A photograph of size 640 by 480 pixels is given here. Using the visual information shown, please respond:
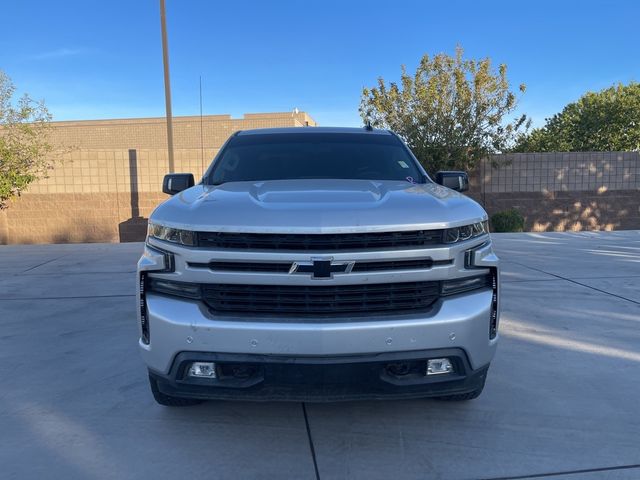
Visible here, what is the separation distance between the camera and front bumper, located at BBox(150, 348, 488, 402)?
8.25 ft

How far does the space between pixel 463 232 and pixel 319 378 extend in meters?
1.12

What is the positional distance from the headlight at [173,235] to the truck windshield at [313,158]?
1106mm

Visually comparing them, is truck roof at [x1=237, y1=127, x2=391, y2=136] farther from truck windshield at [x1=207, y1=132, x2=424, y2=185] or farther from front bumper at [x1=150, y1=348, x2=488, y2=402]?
front bumper at [x1=150, y1=348, x2=488, y2=402]

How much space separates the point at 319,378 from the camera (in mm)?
2535

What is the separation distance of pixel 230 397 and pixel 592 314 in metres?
4.46

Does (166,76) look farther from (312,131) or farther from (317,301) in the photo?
(317,301)

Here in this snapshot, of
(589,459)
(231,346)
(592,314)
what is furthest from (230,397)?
(592,314)

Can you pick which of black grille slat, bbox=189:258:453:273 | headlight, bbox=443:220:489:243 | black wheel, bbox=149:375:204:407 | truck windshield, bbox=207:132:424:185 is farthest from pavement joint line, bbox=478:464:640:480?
truck windshield, bbox=207:132:424:185

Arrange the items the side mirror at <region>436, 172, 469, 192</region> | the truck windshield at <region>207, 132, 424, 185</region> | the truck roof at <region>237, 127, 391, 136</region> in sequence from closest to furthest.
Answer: the truck windshield at <region>207, 132, 424, 185</region>, the side mirror at <region>436, 172, 469, 192</region>, the truck roof at <region>237, 127, 391, 136</region>

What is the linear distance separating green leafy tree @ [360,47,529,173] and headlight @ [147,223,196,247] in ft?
37.1

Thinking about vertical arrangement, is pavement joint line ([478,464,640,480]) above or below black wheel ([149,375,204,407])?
below

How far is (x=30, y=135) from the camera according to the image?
38.0ft

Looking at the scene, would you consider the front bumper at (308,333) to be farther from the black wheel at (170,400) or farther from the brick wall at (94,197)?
the brick wall at (94,197)

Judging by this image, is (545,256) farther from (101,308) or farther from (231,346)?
(231,346)
